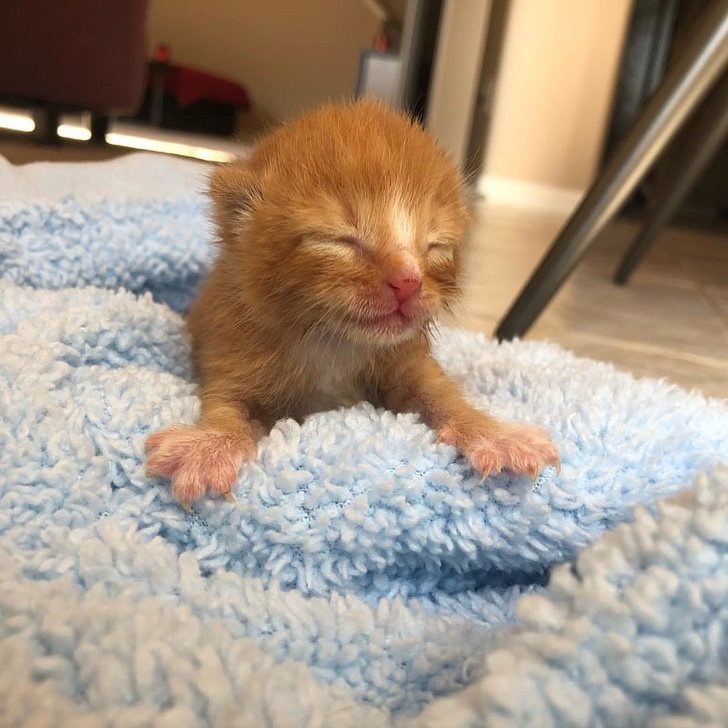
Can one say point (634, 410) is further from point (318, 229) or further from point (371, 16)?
point (371, 16)

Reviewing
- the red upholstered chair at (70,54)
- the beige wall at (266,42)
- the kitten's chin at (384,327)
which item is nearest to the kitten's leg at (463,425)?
the kitten's chin at (384,327)

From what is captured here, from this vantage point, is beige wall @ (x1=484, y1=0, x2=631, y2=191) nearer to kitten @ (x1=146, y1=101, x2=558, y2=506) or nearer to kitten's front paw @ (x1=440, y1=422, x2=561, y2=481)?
kitten @ (x1=146, y1=101, x2=558, y2=506)

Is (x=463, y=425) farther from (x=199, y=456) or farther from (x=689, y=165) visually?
(x=689, y=165)

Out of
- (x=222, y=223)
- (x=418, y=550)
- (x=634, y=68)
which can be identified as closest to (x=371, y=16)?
(x=634, y=68)

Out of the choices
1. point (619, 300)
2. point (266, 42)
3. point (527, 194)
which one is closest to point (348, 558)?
point (619, 300)

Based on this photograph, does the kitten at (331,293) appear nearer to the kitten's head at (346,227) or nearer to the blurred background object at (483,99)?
the kitten's head at (346,227)

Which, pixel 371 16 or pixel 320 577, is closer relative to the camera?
pixel 320 577
